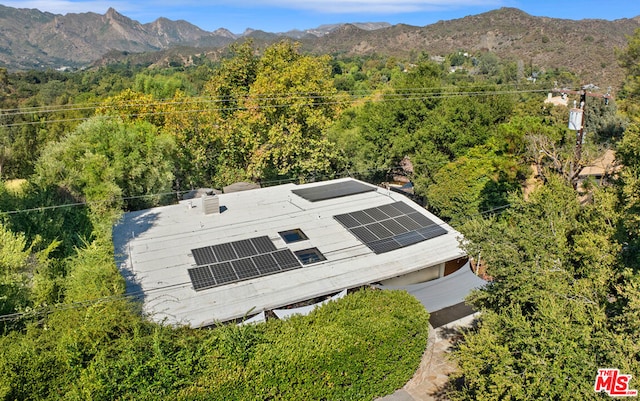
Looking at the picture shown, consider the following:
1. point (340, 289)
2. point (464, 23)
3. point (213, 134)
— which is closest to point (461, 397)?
point (340, 289)

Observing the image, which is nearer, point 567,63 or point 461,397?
point 461,397

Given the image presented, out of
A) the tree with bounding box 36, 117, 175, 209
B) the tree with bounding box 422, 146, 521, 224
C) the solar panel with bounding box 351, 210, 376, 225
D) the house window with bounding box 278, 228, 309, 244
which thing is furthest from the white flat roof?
the tree with bounding box 422, 146, 521, 224

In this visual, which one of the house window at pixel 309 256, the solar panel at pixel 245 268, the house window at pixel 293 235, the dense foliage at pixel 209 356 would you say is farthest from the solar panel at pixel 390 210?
the solar panel at pixel 245 268

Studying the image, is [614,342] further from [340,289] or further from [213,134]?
[213,134]

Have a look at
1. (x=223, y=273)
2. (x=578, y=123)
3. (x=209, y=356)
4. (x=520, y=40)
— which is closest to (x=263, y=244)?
(x=223, y=273)

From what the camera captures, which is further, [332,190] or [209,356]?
[332,190]

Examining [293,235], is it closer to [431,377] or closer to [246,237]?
[246,237]
